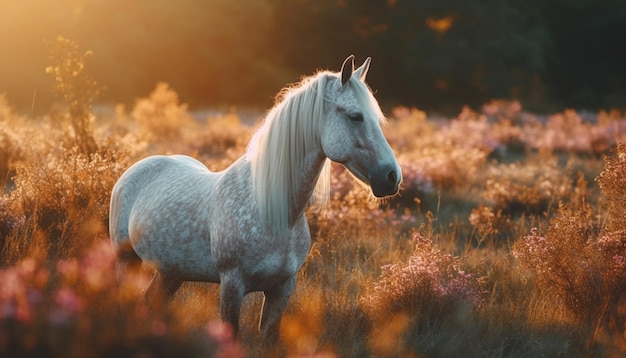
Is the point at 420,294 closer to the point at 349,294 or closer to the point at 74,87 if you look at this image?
the point at 349,294

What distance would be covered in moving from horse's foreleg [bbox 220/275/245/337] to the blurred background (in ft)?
94.0

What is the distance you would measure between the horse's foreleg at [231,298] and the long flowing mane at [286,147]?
1.25ft

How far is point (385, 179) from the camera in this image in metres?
3.21

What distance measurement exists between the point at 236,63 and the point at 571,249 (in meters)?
30.4

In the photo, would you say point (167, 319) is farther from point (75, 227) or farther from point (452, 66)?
point (452, 66)

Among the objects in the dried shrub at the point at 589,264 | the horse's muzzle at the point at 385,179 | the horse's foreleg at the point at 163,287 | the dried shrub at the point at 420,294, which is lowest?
the horse's foreleg at the point at 163,287

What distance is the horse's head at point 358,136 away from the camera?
3.22 meters

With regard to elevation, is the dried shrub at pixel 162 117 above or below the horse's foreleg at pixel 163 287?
above

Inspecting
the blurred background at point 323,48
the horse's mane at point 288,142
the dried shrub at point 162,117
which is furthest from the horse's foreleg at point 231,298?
the blurred background at point 323,48

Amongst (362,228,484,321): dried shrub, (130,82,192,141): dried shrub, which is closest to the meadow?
(362,228,484,321): dried shrub

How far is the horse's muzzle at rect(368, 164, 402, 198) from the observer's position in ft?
10.5

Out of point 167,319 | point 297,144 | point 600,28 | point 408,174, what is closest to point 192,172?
point 297,144

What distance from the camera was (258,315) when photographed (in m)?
4.37

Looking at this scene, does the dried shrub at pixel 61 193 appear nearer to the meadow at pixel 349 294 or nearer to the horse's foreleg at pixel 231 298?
the meadow at pixel 349 294
